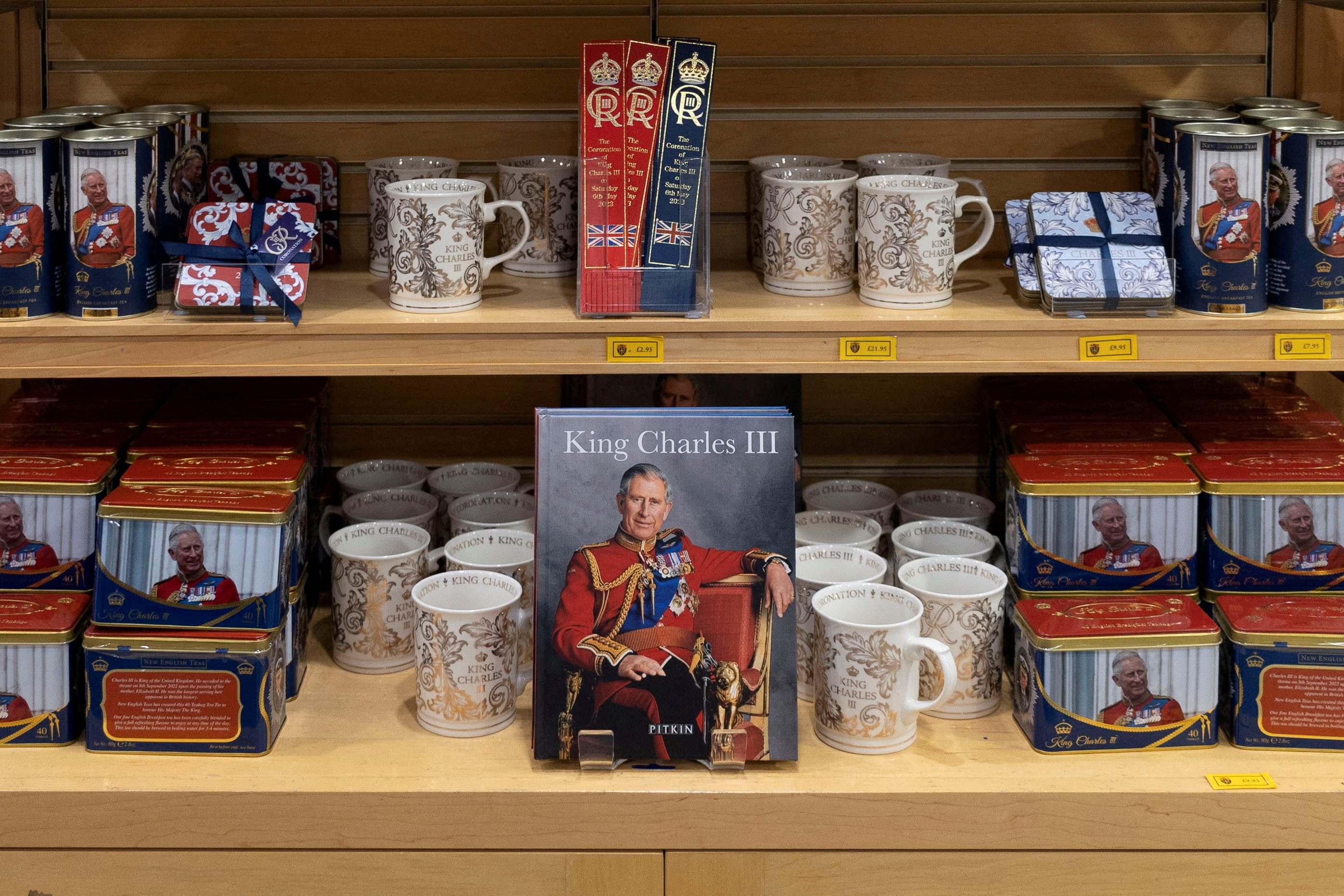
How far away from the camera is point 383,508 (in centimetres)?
203

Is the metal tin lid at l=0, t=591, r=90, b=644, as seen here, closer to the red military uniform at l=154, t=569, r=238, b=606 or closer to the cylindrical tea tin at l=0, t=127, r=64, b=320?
the red military uniform at l=154, t=569, r=238, b=606

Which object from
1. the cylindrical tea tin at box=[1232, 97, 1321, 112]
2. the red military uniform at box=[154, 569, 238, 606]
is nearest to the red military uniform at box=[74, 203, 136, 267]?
the red military uniform at box=[154, 569, 238, 606]

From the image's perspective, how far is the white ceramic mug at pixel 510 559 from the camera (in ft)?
5.99

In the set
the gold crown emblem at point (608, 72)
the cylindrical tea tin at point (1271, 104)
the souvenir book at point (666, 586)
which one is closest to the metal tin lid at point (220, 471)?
the souvenir book at point (666, 586)

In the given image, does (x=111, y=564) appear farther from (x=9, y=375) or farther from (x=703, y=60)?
(x=703, y=60)

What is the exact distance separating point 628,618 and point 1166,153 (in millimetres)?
922

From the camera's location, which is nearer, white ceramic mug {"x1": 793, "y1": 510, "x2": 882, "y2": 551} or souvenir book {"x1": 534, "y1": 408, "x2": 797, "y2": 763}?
souvenir book {"x1": 534, "y1": 408, "x2": 797, "y2": 763}

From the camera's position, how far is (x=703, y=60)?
1642 millimetres

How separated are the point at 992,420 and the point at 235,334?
3.69ft

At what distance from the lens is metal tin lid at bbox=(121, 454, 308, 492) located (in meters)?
1.75

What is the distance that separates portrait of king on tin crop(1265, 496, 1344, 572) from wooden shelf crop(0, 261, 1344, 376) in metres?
0.21

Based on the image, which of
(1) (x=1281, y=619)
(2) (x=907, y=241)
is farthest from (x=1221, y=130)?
(1) (x=1281, y=619)

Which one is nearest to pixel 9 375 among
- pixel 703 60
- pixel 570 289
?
pixel 570 289

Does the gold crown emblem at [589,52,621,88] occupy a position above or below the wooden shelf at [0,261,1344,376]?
above
